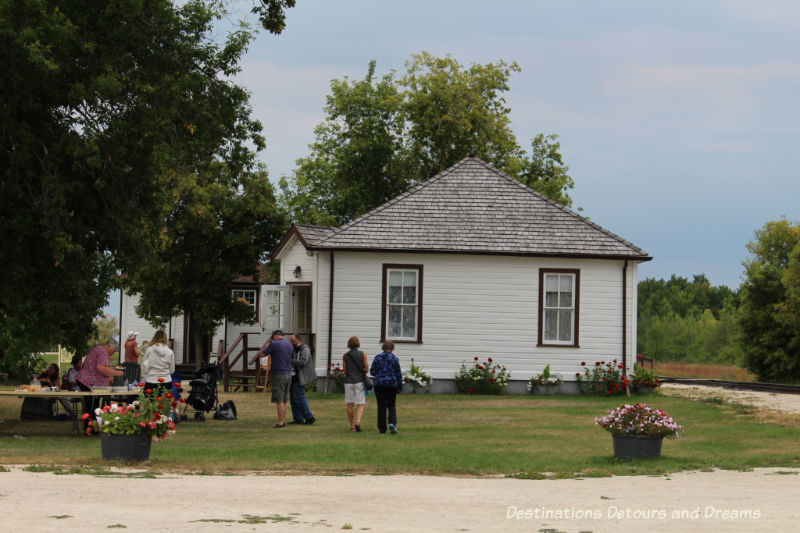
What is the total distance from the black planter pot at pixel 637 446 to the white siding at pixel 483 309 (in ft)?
46.5

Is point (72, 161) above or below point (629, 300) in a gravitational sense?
above

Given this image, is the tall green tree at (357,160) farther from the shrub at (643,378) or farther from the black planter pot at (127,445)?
the black planter pot at (127,445)

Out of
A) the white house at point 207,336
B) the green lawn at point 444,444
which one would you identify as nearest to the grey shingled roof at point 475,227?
the green lawn at point 444,444

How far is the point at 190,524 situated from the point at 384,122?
41.2m

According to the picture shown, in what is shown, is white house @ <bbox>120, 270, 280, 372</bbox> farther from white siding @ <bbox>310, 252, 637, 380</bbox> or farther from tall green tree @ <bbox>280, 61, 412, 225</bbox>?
white siding @ <bbox>310, 252, 637, 380</bbox>

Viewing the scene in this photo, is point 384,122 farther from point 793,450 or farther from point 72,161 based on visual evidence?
point 793,450

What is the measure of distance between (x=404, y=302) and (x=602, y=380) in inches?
225

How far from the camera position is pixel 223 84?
65.1ft

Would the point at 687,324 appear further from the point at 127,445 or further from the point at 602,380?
the point at 127,445

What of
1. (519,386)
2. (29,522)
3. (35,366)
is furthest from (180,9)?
(35,366)

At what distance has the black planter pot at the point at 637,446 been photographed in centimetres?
1422

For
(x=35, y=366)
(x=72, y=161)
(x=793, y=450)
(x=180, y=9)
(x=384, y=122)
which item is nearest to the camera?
(x=793, y=450)

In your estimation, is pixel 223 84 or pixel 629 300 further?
pixel 629 300

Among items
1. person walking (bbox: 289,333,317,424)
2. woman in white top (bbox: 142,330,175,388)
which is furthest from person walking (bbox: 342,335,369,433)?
woman in white top (bbox: 142,330,175,388)
